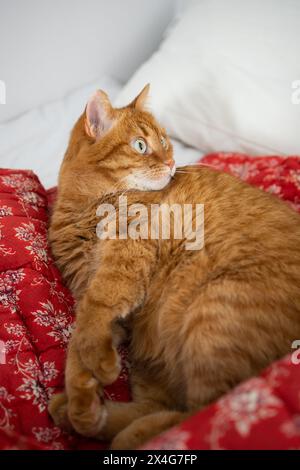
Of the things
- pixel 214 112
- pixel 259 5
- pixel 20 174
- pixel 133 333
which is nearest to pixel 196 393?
pixel 133 333

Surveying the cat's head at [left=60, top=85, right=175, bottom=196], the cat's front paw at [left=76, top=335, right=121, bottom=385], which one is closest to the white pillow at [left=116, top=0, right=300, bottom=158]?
the cat's head at [left=60, top=85, right=175, bottom=196]

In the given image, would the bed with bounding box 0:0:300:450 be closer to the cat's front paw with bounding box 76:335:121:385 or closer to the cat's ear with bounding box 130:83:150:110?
the cat's front paw with bounding box 76:335:121:385

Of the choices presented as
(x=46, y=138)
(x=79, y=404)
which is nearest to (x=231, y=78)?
(x=46, y=138)

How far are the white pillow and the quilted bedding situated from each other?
0.20 meters

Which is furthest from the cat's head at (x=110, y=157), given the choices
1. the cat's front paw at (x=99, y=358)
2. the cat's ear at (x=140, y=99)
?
the cat's front paw at (x=99, y=358)

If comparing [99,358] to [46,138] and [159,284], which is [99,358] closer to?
[159,284]

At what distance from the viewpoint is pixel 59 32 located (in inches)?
85.4

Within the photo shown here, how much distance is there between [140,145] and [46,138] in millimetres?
982

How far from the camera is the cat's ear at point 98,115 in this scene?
1247 millimetres

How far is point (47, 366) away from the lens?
1021 mm

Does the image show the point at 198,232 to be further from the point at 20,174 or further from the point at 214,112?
the point at 214,112

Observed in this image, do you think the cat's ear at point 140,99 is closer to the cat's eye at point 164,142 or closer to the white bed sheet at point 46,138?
the cat's eye at point 164,142

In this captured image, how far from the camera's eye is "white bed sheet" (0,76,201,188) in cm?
198

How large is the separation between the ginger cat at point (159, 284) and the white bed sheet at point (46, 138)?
0.64 meters
